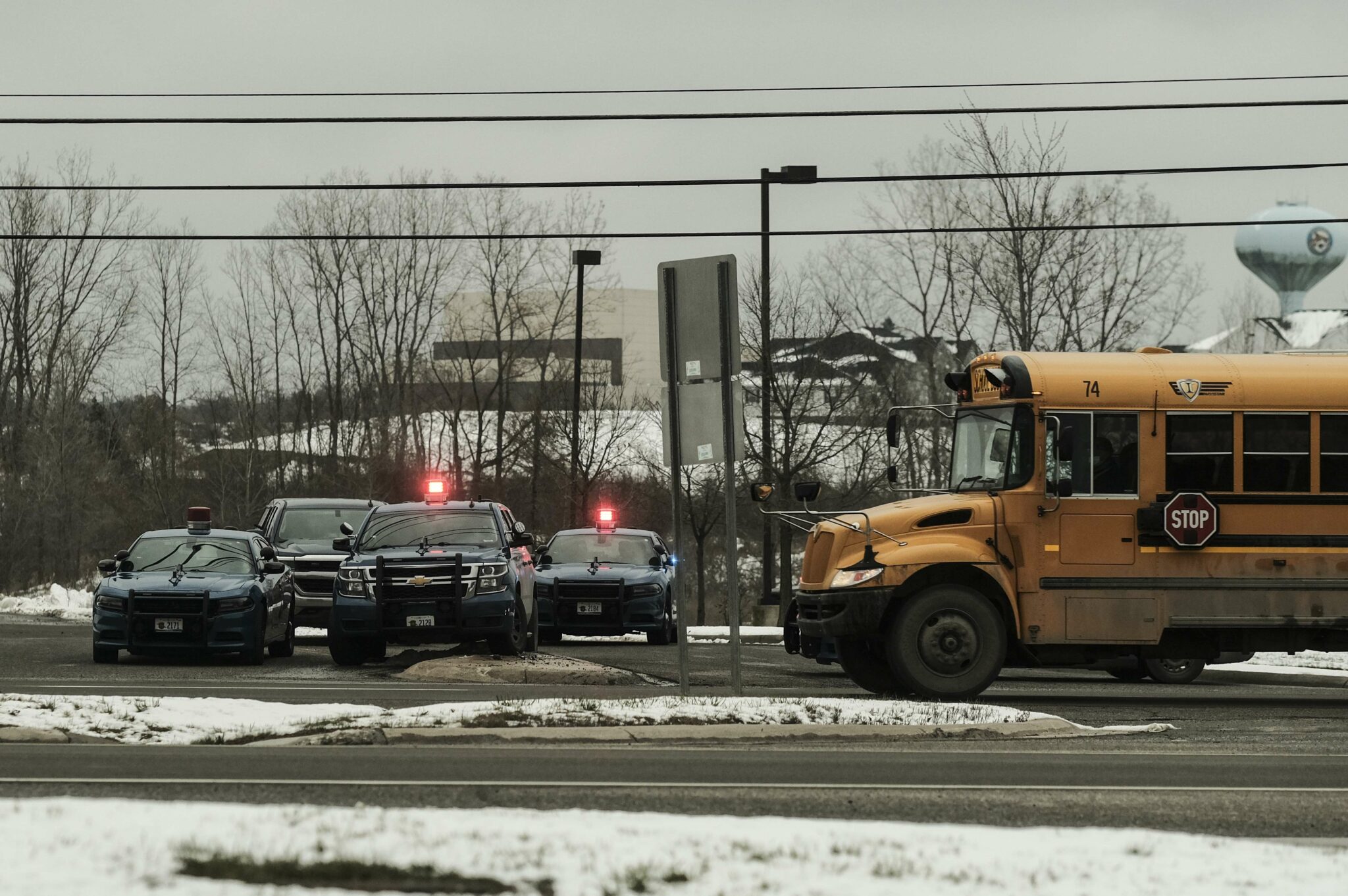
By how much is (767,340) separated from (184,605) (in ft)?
63.4

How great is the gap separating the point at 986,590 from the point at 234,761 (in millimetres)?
7665

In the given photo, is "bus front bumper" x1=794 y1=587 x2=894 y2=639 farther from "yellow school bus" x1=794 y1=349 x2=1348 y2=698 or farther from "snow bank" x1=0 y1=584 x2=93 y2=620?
"snow bank" x1=0 y1=584 x2=93 y2=620

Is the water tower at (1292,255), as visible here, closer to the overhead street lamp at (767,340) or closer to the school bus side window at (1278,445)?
the overhead street lamp at (767,340)

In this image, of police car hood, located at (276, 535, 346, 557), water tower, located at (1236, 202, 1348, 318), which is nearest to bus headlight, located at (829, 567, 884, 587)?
police car hood, located at (276, 535, 346, 557)

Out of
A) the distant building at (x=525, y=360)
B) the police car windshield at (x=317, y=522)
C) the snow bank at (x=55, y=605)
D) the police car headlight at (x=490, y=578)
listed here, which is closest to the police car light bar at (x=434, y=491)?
the police car headlight at (x=490, y=578)

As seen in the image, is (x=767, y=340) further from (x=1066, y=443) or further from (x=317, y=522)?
(x=1066, y=443)

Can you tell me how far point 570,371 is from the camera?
67.6 meters

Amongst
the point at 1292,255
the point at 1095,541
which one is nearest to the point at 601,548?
the point at 1095,541

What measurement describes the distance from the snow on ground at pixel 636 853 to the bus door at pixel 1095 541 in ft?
27.1

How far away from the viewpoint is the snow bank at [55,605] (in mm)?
33969

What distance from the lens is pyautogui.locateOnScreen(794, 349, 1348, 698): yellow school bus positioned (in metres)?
15.4

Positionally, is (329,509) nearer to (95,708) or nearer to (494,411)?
(95,708)

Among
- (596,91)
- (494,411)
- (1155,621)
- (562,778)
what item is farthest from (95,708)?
(494,411)

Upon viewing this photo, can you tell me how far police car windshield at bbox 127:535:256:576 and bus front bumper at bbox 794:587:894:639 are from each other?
26.5 feet
